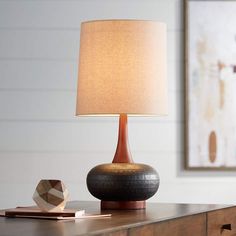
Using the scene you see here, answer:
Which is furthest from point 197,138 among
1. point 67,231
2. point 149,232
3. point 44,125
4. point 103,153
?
point 67,231

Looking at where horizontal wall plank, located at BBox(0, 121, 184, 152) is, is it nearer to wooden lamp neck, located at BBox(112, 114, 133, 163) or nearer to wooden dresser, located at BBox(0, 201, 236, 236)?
Answer: wooden dresser, located at BBox(0, 201, 236, 236)

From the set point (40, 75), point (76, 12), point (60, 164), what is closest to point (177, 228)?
point (60, 164)

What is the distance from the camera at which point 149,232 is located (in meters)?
2.02

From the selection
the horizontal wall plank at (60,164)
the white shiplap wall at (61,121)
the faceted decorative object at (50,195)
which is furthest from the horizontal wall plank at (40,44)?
the faceted decorative object at (50,195)

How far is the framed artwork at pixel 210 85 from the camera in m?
3.64

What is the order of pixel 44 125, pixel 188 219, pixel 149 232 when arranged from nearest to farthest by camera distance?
pixel 149 232 → pixel 188 219 → pixel 44 125

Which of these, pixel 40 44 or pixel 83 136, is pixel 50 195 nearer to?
pixel 83 136

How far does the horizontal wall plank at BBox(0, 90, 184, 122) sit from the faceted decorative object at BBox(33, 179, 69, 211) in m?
1.52

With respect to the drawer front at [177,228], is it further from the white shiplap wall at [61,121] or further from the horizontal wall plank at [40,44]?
the horizontal wall plank at [40,44]

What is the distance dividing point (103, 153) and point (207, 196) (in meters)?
0.56

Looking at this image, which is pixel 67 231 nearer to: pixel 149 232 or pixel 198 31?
pixel 149 232

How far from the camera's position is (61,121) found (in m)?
3.62

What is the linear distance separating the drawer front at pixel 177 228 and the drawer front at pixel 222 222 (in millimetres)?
63

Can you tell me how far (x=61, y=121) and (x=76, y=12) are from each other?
21.8 inches
